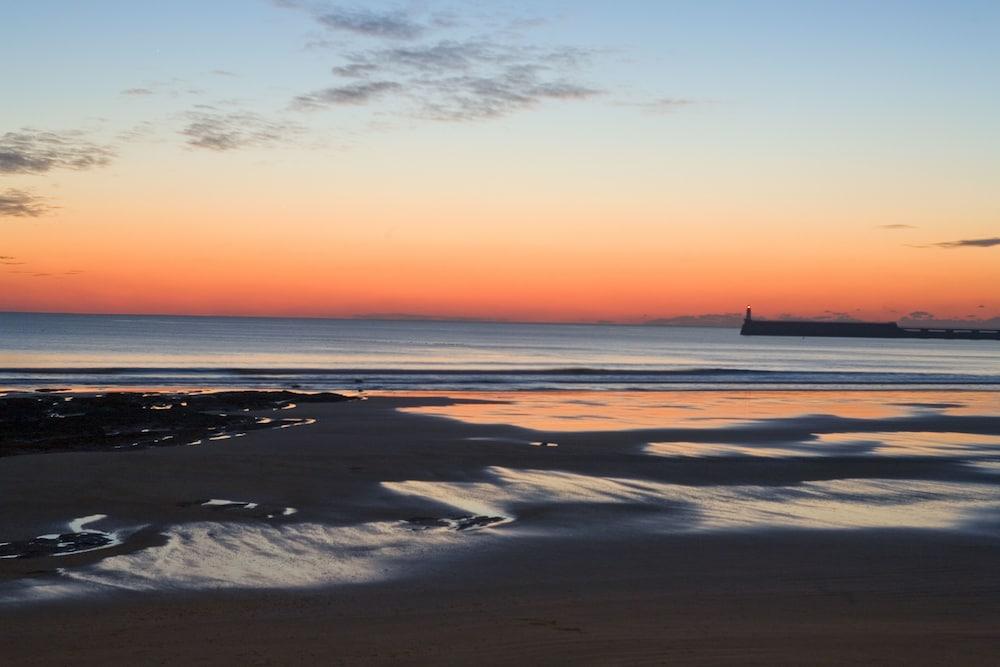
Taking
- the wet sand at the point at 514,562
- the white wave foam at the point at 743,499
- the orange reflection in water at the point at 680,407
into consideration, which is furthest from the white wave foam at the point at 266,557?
the orange reflection in water at the point at 680,407

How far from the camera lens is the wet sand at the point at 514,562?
8.03 meters

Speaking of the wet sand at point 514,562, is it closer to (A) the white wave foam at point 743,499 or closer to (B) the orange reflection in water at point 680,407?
(A) the white wave foam at point 743,499

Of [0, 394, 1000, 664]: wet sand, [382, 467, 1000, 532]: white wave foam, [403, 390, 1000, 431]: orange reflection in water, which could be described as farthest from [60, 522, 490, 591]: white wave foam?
[403, 390, 1000, 431]: orange reflection in water

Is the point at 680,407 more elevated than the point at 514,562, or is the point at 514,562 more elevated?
the point at 514,562

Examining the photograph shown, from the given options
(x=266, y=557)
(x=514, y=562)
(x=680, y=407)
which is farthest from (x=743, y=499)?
(x=680, y=407)

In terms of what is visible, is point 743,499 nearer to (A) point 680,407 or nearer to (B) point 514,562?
(B) point 514,562

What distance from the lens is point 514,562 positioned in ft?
35.6

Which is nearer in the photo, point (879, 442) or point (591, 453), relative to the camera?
point (591, 453)

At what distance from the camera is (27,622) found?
8320mm

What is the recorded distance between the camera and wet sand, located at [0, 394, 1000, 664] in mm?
8031

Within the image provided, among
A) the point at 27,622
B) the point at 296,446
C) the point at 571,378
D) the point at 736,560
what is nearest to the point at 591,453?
the point at 296,446

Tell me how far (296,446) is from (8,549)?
1026 cm

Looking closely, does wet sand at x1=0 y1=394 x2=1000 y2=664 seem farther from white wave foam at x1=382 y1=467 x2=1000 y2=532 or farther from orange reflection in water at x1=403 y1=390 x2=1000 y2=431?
orange reflection in water at x1=403 y1=390 x2=1000 y2=431

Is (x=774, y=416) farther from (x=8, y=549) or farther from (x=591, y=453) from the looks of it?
(x=8, y=549)
